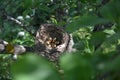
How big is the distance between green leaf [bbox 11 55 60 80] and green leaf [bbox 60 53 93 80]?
0.01m

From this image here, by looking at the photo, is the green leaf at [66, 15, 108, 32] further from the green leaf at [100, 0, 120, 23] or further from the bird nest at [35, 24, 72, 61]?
the bird nest at [35, 24, 72, 61]

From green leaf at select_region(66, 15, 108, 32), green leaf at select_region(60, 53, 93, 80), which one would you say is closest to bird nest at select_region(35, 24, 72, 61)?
green leaf at select_region(66, 15, 108, 32)

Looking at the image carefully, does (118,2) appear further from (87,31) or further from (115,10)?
(87,31)

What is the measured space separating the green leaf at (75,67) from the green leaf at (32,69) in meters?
0.01

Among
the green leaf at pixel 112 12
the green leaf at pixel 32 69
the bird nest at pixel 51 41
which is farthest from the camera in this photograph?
the bird nest at pixel 51 41

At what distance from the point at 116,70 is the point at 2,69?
1.61 m

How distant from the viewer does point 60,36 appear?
204 cm

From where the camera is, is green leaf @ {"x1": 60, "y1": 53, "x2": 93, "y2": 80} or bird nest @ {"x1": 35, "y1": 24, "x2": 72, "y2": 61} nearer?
green leaf @ {"x1": 60, "y1": 53, "x2": 93, "y2": 80}

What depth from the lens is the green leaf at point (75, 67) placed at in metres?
0.25

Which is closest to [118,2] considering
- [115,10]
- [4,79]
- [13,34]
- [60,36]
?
[115,10]

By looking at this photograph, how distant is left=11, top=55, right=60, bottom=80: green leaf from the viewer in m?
0.25

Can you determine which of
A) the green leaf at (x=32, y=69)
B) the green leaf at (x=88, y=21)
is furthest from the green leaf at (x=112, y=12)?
the green leaf at (x=32, y=69)

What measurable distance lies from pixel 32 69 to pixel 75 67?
31 mm

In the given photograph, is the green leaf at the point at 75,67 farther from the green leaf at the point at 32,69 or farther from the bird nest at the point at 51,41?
the bird nest at the point at 51,41
